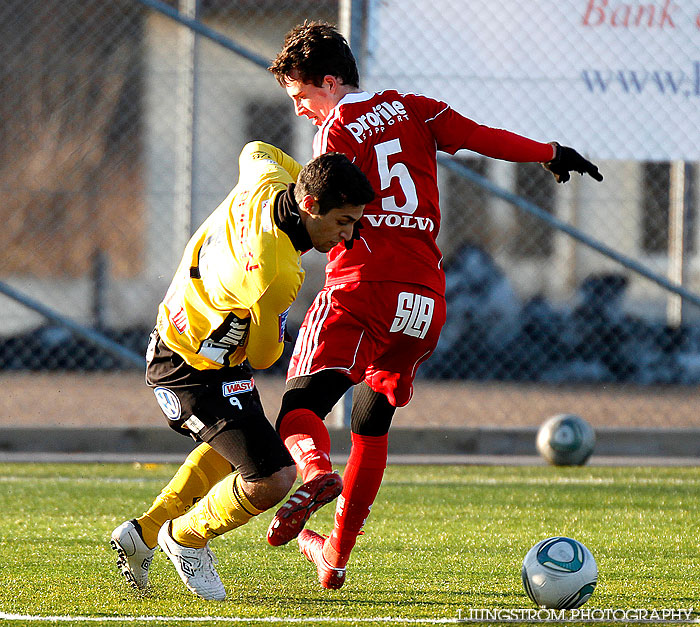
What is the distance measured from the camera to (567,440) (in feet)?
24.5

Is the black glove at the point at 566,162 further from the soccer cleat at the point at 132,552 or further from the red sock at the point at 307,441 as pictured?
the soccer cleat at the point at 132,552

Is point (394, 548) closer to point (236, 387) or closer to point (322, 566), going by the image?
point (322, 566)

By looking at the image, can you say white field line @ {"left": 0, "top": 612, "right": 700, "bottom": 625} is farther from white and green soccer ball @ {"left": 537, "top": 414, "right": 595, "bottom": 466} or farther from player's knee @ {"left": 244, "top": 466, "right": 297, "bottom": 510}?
white and green soccer ball @ {"left": 537, "top": 414, "right": 595, "bottom": 466}

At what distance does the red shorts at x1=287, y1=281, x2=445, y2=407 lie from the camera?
4.16 meters

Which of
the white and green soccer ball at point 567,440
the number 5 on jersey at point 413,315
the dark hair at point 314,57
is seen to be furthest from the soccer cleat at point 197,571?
the white and green soccer ball at point 567,440

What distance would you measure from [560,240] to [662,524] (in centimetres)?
1097

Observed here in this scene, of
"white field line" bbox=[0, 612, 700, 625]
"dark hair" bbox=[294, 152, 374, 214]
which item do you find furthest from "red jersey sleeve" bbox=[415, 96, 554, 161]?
"white field line" bbox=[0, 612, 700, 625]

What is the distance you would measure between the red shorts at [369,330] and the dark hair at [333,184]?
61cm

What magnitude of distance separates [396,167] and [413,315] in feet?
1.69

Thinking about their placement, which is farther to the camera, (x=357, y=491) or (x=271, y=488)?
(x=357, y=491)

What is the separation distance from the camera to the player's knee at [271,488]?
384 centimetres

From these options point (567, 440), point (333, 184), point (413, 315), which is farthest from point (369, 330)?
point (567, 440)

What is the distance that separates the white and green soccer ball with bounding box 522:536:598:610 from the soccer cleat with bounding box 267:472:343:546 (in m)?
0.73

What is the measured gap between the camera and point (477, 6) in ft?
26.4
